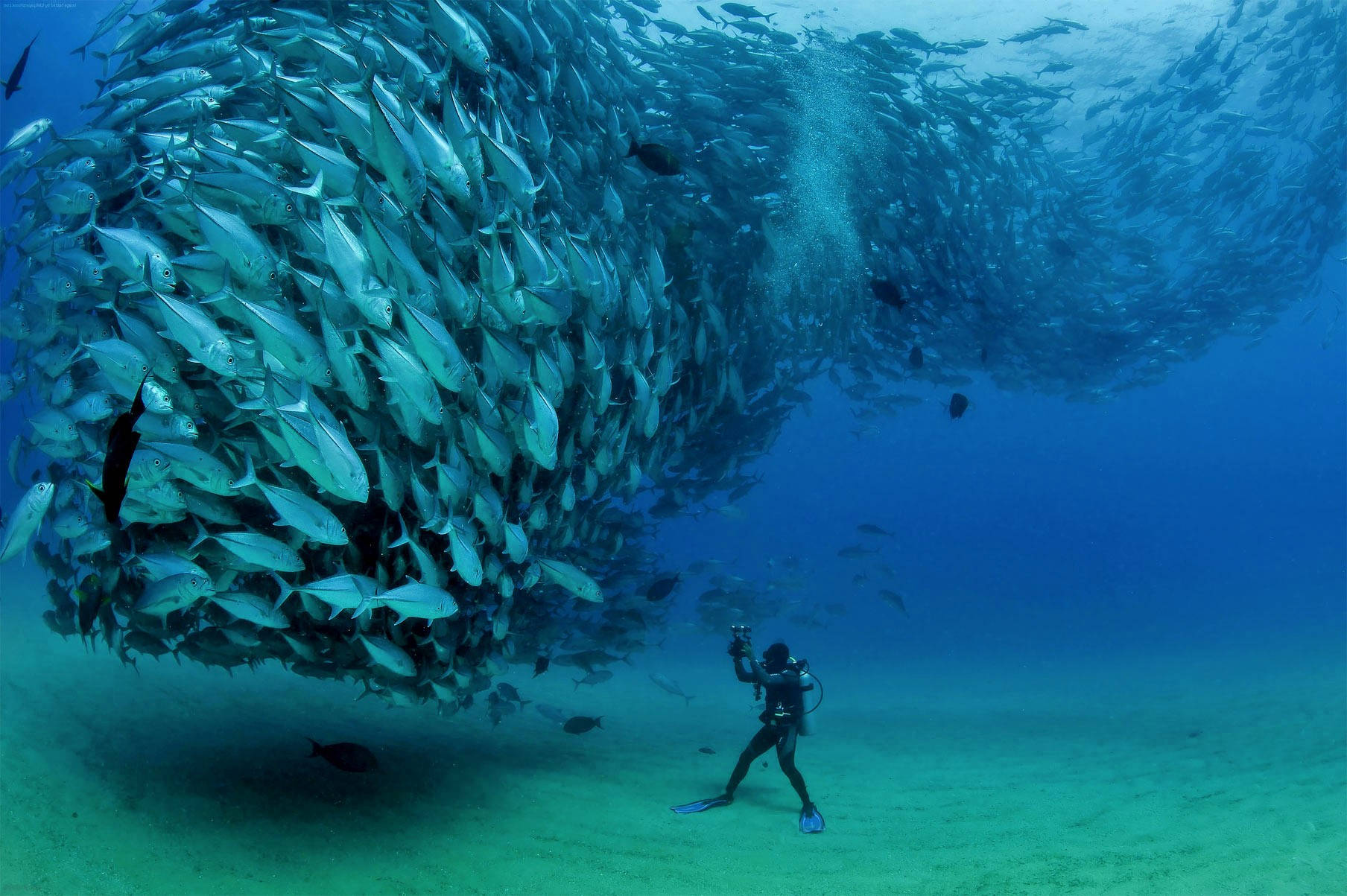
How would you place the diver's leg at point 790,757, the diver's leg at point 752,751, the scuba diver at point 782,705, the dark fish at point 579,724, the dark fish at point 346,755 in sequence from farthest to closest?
the dark fish at point 579,724, the diver's leg at point 752,751, the diver's leg at point 790,757, the scuba diver at point 782,705, the dark fish at point 346,755

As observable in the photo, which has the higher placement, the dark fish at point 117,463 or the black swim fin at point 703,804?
the dark fish at point 117,463

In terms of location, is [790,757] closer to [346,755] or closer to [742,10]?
[346,755]

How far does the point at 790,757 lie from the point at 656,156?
598 centimetres

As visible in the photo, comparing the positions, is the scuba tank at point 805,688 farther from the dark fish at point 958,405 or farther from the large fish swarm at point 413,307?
the dark fish at point 958,405

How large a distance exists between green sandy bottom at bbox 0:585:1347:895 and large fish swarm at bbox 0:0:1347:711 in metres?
1.13

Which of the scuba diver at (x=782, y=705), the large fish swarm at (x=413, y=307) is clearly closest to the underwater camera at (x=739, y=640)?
the scuba diver at (x=782, y=705)

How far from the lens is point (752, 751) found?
6844mm

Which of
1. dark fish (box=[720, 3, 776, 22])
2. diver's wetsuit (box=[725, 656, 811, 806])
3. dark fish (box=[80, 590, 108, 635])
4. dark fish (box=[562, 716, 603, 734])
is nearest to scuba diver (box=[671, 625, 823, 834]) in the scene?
diver's wetsuit (box=[725, 656, 811, 806])

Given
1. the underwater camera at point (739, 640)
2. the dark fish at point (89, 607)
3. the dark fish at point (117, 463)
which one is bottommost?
the dark fish at point (89, 607)

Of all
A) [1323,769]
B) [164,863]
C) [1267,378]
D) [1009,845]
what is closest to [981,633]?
[1323,769]

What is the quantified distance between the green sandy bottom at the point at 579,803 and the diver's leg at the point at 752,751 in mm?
270

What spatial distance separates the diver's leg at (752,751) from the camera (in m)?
6.65

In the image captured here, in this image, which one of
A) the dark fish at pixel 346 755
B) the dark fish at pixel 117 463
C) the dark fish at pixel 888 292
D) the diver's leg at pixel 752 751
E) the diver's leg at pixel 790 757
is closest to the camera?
the dark fish at pixel 117 463

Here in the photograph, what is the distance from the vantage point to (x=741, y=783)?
25.6ft
